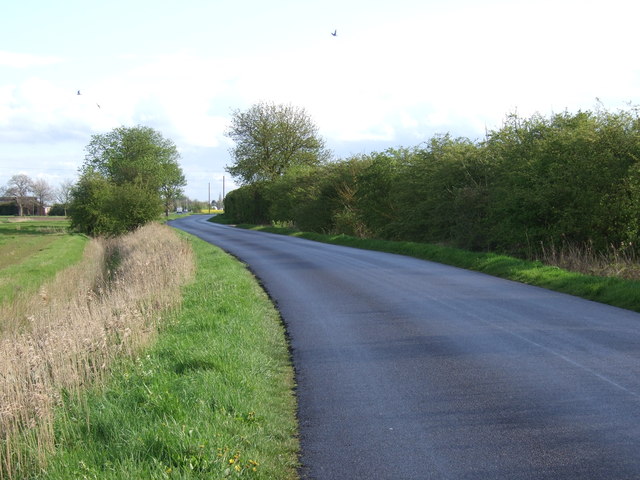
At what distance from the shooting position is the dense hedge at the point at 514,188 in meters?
16.5

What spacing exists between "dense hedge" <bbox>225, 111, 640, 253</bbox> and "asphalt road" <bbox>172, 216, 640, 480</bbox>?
5.40 m

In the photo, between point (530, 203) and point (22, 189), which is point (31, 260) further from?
point (22, 189)

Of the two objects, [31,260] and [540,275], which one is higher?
[540,275]

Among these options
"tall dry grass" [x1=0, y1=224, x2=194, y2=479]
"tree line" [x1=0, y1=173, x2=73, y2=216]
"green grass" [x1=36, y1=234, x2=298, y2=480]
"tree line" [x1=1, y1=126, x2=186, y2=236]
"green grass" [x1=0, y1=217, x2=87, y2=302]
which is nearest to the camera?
"green grass" [x1=36, y1=234, x2=298, y2=480]

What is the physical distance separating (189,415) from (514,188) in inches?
606

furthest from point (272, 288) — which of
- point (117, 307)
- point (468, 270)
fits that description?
point (468, 270)

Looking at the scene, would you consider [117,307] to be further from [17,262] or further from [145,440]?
[17,262]

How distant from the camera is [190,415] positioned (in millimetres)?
5441

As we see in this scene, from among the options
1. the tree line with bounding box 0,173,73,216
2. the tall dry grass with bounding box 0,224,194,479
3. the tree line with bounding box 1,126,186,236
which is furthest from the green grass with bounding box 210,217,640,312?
the tree line with bounding box 0,173,73,216

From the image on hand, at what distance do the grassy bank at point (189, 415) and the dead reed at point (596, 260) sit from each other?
900 centimetres

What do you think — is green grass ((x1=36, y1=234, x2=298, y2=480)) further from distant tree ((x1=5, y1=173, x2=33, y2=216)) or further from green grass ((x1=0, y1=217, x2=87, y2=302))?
distant tree ((x1=5, y1=173, x2=33, y2=216))

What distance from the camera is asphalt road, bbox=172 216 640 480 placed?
4.70 metres

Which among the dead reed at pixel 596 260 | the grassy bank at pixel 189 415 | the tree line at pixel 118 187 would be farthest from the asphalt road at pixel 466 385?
the tree line at pixel 118 187

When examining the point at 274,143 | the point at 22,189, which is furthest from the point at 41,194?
the point at 274,143
